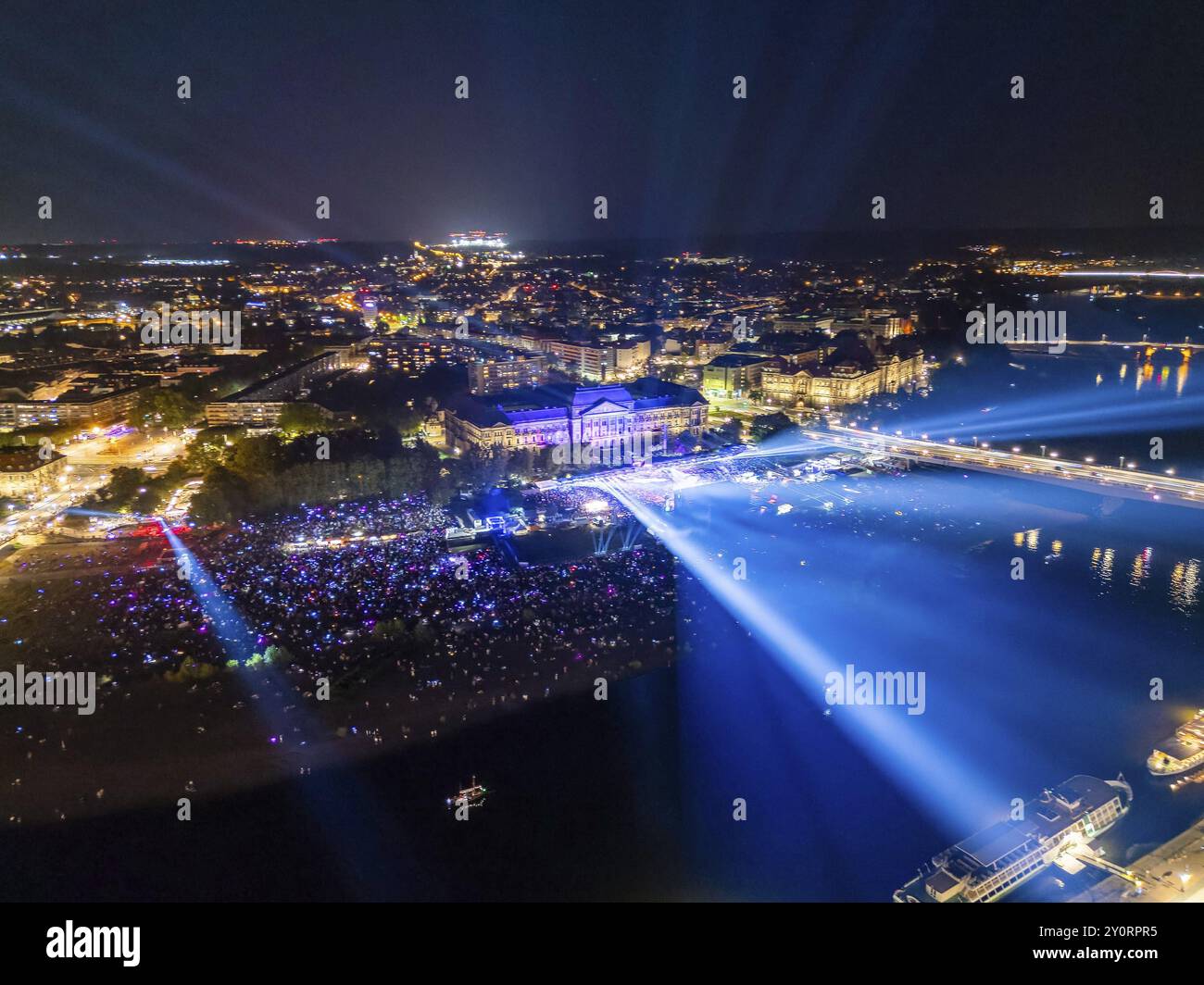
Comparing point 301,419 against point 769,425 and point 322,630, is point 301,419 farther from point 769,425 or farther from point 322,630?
point 769,425

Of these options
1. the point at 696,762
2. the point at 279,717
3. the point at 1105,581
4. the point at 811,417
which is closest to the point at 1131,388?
the point at 811,417

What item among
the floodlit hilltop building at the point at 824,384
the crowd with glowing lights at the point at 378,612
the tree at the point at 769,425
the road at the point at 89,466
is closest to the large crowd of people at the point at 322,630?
the crowd with glowing lights at the point at 378,612

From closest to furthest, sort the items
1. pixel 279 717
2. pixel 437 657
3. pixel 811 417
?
pixel 279 717, pixel 437 657, pixel 811 417

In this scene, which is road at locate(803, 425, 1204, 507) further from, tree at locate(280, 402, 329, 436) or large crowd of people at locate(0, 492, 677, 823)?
tree at locate(280, 402, 329, 436)

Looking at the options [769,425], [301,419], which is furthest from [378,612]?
[769,425]

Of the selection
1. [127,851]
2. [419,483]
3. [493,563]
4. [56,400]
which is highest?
[56,400]

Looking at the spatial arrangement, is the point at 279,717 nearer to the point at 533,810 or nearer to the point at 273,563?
the point at 533,810

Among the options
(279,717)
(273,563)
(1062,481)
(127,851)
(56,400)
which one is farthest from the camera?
(56,400)

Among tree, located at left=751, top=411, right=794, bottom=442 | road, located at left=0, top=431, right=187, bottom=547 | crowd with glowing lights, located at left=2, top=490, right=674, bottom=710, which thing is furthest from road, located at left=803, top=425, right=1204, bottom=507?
road, located at left=0, top=431, right=187, bottom=547
